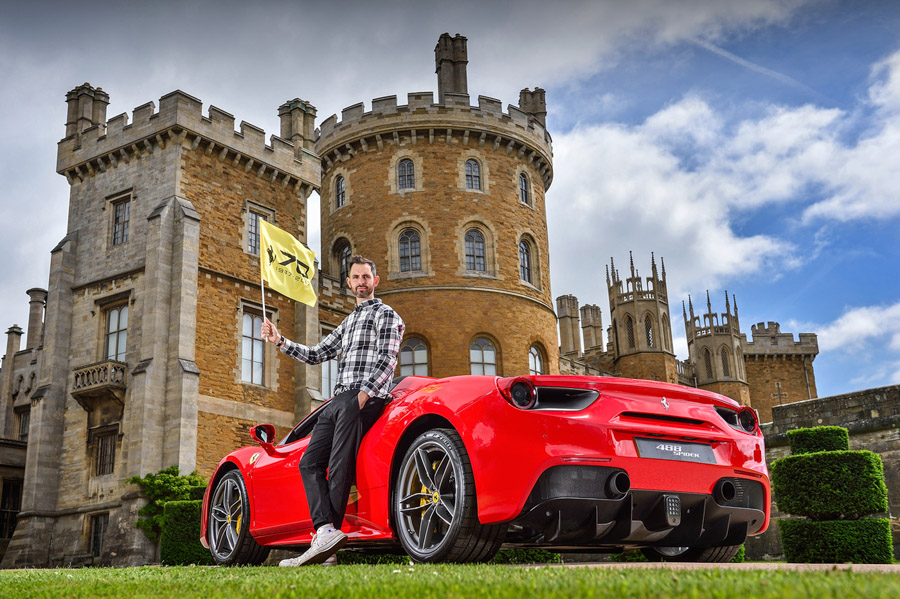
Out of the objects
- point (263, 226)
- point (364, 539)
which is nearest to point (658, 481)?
point (364, 539)

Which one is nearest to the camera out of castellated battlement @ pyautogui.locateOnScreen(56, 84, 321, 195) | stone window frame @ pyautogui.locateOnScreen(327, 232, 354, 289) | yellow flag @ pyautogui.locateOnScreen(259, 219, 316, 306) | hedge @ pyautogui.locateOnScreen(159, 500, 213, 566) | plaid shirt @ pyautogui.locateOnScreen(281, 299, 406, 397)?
plaid shirt @ pyautogui.locateOnScreen(281, 299, 406, 397)

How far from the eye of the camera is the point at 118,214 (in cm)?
2308

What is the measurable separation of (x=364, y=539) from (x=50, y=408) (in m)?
18.4

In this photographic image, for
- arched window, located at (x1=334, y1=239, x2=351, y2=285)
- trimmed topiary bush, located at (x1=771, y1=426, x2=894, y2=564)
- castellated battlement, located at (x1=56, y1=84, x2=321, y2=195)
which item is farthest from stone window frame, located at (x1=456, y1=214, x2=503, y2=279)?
trimmed topiary bush, located at (x1=771, y1=426, x2=894, y2=564)

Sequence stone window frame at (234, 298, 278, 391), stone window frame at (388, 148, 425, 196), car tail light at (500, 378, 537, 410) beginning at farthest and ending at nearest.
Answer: stone window frame at (388, 148, 425, 196) → stone window frame at (234, 298, 278, 391) → car tail light at (500, 378, 537, 410)

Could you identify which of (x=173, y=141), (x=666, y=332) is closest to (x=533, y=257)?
(x=173, y=141)

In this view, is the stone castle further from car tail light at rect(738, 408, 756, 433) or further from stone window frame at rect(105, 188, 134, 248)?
car tail light at rect(738, 408, 756, 433)

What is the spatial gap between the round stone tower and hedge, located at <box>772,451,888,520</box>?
17.6 m

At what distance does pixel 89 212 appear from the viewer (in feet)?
77.2

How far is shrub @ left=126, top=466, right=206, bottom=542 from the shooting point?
18484mm

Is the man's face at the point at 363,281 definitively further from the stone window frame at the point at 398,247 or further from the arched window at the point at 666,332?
the arched window at the point at 666,332

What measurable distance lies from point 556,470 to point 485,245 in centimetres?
2455

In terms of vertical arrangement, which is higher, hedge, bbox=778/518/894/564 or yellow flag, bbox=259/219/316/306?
yellow flag, bbox=259/219/316/306

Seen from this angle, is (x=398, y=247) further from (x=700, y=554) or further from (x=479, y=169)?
(x=700, y=554)
